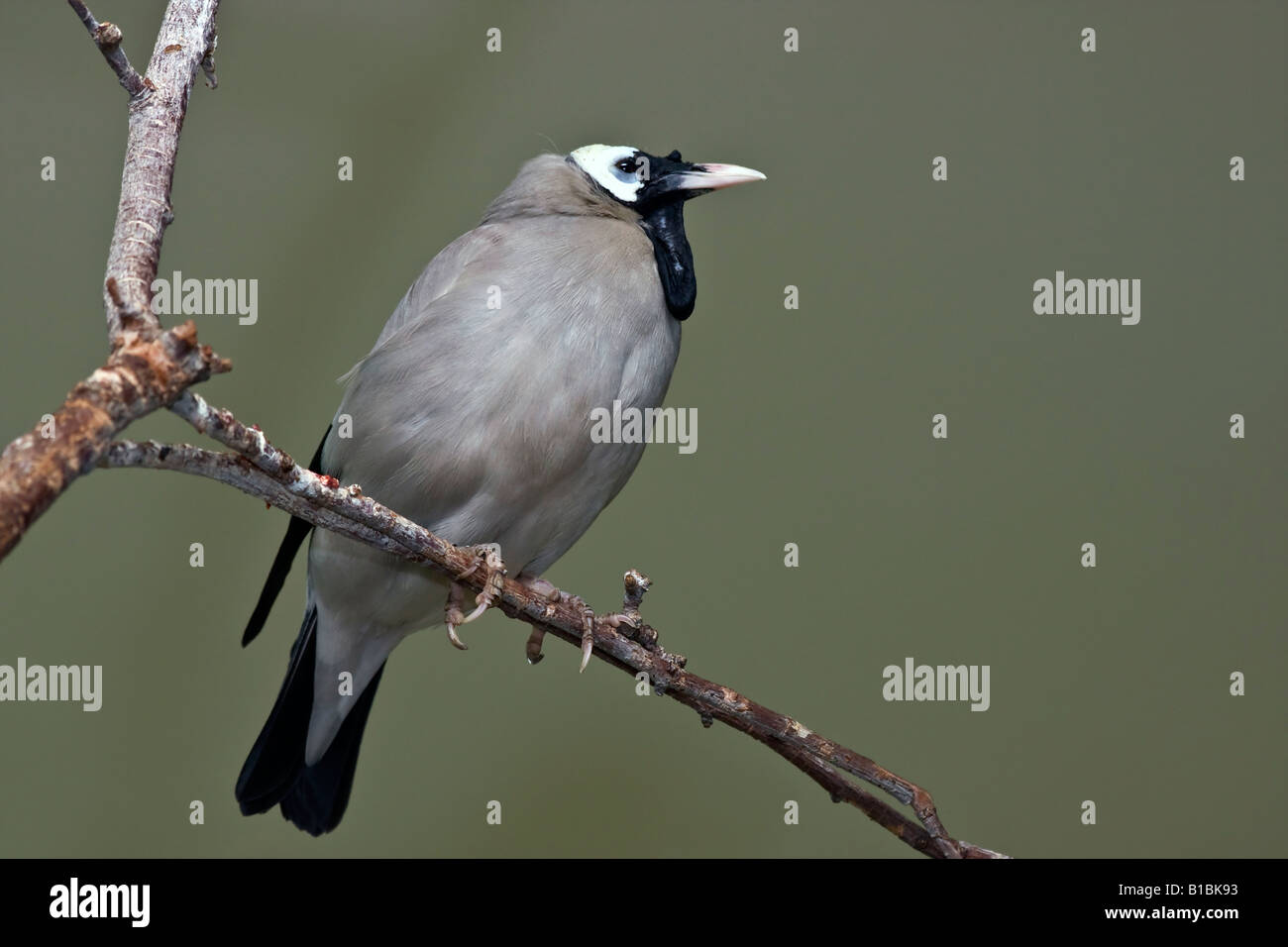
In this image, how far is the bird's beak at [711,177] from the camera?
2.35m

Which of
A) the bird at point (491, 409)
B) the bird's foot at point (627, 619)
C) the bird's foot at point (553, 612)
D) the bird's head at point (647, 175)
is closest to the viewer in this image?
the bird's foot at point (627, 619)

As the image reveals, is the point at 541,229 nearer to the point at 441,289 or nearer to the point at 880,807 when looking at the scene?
the point at 441,289

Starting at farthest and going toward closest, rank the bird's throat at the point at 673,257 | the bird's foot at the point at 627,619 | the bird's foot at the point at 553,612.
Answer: the bird's throat at the point at 673,257
the bird's foot at the point at 553,612
the bird's foot at the point at 627,619

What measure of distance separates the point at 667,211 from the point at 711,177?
11 cm

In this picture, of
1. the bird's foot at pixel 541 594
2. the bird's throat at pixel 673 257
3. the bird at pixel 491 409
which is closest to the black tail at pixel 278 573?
the bird at pixel 491 409

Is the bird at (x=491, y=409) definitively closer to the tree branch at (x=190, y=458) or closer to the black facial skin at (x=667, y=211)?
the black facial skin at (x=667, y=211)

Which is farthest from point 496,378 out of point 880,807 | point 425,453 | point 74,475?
point 74,475

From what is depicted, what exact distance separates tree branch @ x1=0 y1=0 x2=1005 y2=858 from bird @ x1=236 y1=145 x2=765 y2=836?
5.1 inches

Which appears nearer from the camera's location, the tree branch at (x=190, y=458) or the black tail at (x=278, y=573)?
the tree branch at (x=190, y=458)

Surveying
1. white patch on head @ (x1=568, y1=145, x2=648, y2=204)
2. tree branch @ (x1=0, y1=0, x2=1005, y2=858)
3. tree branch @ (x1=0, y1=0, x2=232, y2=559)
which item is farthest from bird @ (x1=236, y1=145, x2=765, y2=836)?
tree branch @ (x1=0, y1=0, x2=232, y2=559)

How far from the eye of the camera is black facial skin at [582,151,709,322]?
2320 millimetres

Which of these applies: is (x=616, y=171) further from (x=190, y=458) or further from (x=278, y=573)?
(x=190, y=458)

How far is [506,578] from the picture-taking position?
1.97 metres

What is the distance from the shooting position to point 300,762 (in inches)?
98.2
